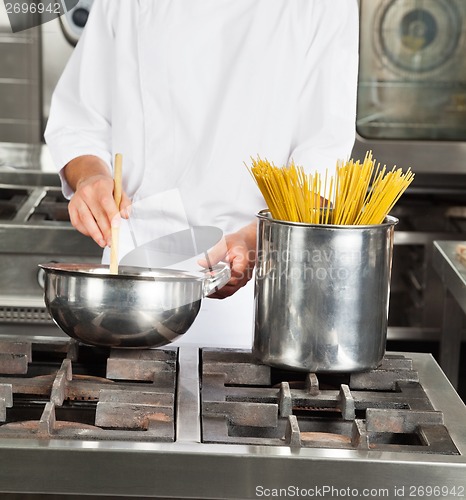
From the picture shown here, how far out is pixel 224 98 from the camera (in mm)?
1752

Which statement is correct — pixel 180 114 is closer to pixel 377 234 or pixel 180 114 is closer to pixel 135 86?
pixel 135 86

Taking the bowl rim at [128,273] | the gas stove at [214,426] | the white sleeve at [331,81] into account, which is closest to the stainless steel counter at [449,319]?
the white sleeve at [331,81]

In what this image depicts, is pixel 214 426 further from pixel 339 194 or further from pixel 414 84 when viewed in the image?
pixel 414 84

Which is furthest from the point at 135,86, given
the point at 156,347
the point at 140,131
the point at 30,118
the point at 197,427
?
the point at 30,118

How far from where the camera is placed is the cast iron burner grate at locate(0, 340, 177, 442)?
3.46 feet

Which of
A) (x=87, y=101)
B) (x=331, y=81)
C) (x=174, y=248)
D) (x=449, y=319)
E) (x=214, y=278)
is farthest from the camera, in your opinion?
(x=449, y=319)

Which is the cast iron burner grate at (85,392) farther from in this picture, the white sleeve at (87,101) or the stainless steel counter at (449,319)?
the stainless steel counter at (449,319)

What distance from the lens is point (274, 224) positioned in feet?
3.88

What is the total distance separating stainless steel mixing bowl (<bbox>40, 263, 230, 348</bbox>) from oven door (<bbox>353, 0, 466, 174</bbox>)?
1.93 metres

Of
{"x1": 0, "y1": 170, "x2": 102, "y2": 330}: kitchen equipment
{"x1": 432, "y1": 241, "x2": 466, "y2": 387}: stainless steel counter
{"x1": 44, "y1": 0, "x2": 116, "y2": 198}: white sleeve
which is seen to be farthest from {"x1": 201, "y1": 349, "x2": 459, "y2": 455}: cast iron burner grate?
{"x1": 0, "y1": 170, "x2": 102, "y2": 330}: kitchen equipment

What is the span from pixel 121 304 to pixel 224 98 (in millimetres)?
690

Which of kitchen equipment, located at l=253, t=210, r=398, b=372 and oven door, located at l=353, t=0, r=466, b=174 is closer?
kitchen equipment, located at l=253, t=210, r=398, b=372

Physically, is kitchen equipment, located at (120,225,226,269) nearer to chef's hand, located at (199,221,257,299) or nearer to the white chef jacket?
chef's hand, located at (199,221,257,299)

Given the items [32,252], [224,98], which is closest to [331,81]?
[224,98]
